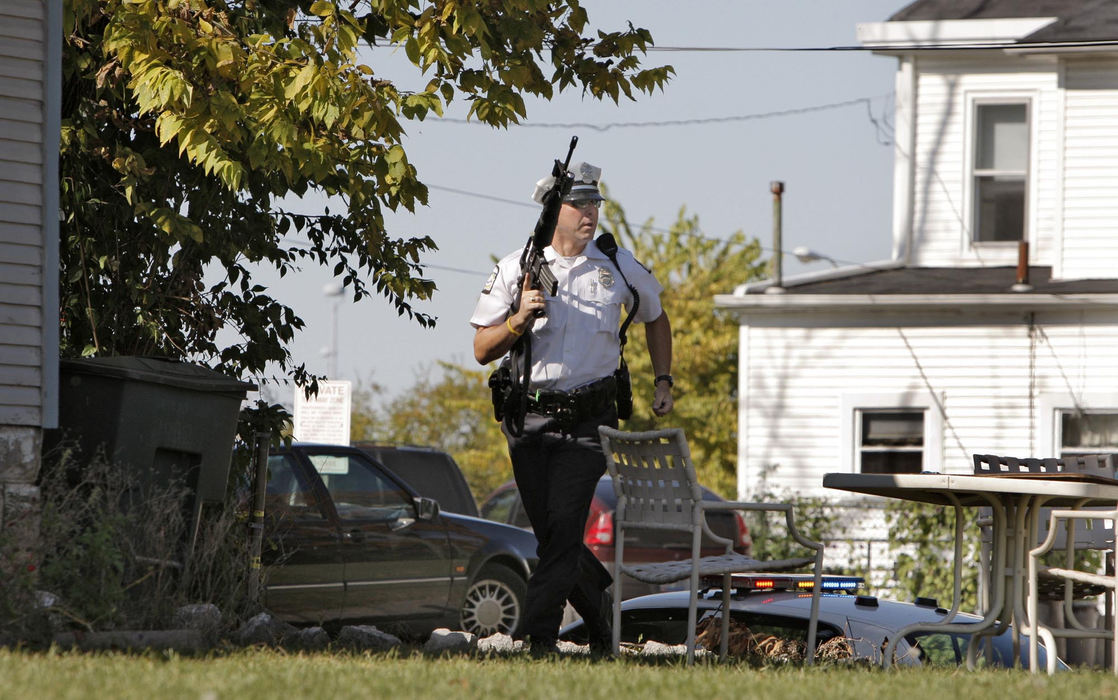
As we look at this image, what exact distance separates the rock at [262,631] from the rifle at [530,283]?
144 centimetres

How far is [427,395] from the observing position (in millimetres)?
39594

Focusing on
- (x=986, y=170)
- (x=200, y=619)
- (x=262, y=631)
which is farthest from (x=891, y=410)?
(x=200, y=619)

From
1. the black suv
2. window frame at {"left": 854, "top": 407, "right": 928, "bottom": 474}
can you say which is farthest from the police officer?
window frame at {"left": 854, "top": 407, "right": 928, "bottom": 474}

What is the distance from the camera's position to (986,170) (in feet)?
59.4

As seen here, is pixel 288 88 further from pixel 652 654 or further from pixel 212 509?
pixel 652 654

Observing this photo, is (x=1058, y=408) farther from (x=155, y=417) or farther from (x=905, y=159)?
(x=155, y=417)

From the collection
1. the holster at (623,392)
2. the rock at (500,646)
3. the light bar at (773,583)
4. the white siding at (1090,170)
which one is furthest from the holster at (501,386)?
the white siding at (1090,170)

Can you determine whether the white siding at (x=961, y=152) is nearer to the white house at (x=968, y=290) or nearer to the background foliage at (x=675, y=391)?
the white house at (x=968, y=290)

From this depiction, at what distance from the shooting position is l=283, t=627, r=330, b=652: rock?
6594mm

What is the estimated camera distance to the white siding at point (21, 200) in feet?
26.2

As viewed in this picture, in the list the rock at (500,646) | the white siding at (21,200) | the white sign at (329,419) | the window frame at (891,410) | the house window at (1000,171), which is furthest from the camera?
the house window at (1000,171)

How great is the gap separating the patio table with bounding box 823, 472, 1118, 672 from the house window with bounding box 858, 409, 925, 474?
11.2m

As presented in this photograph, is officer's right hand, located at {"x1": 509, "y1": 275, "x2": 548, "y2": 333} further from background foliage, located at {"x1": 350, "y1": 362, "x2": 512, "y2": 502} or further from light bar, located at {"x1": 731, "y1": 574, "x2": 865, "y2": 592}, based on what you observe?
background foliage, located at {"x1": 350, "y1": 362, "x2": 512, "y2": 502}

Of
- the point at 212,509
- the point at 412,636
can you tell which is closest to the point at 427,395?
the point at 412,636
